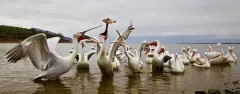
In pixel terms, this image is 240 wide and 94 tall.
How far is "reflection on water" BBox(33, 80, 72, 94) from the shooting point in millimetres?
8742

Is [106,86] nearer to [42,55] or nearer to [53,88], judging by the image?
[53,88]

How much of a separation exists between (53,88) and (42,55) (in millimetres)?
1442

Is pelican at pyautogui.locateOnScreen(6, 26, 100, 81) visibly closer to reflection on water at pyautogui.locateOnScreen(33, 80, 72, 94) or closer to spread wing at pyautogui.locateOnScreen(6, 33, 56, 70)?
spread wing at pyautogui.locateOnScreen(6, 33, 56, 70)

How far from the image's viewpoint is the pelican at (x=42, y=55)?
9609 mm

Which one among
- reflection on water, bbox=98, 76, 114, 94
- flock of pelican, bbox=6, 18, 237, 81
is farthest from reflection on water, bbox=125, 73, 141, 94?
flock of pelican, bbox=6, 18, 237, 81

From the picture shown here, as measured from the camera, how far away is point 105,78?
37.8ft

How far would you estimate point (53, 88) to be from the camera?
928 centimetres

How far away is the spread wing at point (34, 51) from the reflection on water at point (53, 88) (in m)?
0.74

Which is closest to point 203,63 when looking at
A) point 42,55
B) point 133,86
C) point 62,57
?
point 133,86

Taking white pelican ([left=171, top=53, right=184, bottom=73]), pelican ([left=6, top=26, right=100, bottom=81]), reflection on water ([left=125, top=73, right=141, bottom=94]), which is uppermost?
pelican ([left=6, top=26, right=100, bottom=81])

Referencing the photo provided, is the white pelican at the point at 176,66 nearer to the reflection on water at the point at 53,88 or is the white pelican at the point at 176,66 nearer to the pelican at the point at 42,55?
the pelican at the point at 42,55

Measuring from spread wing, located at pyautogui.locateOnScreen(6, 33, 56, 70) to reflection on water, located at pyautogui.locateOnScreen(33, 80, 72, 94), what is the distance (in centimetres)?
74

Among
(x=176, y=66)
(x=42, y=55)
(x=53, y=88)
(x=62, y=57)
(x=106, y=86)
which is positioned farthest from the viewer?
(x=176, y=66)

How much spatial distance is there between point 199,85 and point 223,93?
2.04 metres
